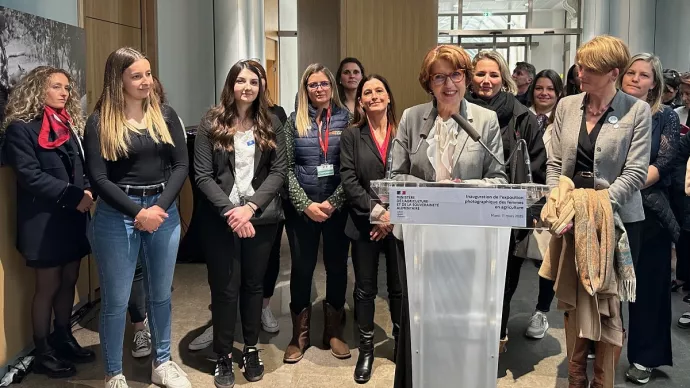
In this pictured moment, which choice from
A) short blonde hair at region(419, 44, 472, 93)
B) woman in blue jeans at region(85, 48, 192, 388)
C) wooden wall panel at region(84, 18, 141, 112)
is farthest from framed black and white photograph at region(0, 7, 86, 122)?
short blonde hair at region(419, 44, 472, 93)

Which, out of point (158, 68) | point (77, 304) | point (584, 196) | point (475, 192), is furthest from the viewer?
point (158, 68)

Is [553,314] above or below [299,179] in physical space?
below

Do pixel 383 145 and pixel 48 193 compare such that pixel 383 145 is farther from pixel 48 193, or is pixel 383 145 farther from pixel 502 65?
pixel 48 193

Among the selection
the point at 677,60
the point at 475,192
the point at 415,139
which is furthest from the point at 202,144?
the point at 677,60

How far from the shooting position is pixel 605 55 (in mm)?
2227

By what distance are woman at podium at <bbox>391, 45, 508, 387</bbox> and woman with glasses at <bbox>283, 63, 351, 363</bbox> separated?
0.79 m

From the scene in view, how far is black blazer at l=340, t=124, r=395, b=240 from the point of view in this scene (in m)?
2.97

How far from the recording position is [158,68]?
17.9 ft

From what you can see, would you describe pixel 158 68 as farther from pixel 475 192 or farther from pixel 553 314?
pixel 475 192

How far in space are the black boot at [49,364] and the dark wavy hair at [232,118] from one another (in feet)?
4.59

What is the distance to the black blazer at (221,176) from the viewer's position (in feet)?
9.23

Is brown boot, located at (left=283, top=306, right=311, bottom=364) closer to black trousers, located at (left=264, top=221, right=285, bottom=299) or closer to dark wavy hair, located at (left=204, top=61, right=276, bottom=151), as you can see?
black trousers, located at (left=264, top=221, right=285, bottom=299)

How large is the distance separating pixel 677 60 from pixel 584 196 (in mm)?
5712

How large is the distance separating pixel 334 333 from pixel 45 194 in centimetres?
167
